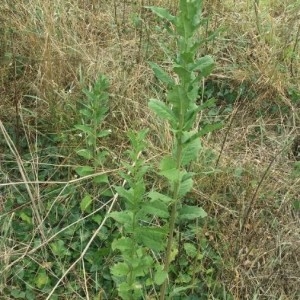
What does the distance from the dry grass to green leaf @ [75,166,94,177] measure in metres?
0.23

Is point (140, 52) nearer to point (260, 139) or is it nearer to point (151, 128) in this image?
point (151, 128)

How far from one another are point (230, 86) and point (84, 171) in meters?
1.21

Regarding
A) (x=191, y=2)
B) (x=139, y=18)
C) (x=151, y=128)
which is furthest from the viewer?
(x=139, y=18)

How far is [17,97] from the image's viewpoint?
2770 mm

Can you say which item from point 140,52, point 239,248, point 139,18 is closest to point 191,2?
point 239,248

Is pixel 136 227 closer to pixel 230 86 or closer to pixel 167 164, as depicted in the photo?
pixel 167 164

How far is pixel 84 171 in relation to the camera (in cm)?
250

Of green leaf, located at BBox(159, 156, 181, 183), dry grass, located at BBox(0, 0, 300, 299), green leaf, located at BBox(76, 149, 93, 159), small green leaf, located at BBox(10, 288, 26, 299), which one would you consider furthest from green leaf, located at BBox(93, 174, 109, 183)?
green leaf, located at BBox(159, 156, 181, 183)

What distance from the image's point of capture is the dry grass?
240 centimetres

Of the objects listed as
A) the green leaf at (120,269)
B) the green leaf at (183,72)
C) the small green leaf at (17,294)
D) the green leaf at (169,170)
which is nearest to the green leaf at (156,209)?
the green leaf at (169,170)

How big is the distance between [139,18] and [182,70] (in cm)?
195

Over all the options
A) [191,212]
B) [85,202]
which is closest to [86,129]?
[85,202]

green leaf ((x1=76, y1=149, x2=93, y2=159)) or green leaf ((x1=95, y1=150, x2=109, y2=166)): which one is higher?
green leaf ((x1=76, y1=149, x2=93, y2=159))

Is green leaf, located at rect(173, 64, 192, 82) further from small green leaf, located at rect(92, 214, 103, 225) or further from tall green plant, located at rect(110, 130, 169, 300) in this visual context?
small green leaf, located at rect(92, 214, 103, 225)
